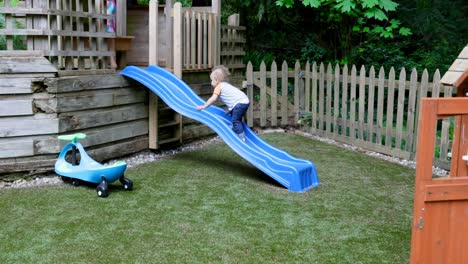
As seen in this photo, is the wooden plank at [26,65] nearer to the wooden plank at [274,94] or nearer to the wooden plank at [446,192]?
the wooden plank at [274,94]

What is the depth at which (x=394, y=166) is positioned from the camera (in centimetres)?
827

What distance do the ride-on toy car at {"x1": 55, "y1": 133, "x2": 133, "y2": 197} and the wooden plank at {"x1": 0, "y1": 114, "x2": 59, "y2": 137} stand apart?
367mm

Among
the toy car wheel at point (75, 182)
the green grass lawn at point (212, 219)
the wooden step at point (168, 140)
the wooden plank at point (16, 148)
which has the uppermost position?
the wooden plank at point (16, 148)

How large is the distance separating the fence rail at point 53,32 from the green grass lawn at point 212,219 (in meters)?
1.64

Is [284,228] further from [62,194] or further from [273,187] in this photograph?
[62,194]

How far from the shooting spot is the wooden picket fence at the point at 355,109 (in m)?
8.39

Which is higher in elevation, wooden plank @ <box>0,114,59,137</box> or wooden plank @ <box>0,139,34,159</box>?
wooden plank @ <box>0,114,59,137</box>

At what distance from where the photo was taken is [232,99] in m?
7.50

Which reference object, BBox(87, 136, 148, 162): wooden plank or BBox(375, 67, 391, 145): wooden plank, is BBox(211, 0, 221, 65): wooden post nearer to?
BBox(87, 136, 148, 162): wooden plank

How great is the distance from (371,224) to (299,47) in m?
9.49

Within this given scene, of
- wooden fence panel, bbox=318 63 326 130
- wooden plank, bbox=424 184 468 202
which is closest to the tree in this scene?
wooden fence panel, bbox=318 63 326 130

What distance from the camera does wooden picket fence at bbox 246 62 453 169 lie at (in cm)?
839

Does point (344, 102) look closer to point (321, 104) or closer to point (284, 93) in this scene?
point (321, 104)

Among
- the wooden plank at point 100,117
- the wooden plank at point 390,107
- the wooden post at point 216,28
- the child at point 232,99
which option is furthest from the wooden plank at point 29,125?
the wooden plank at point 390,107
